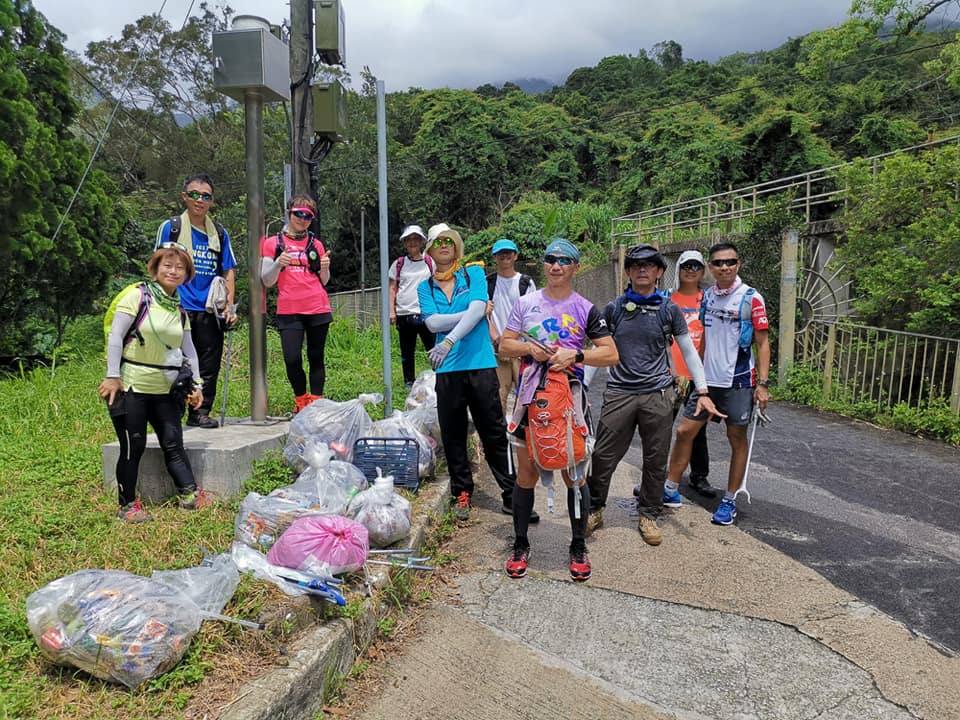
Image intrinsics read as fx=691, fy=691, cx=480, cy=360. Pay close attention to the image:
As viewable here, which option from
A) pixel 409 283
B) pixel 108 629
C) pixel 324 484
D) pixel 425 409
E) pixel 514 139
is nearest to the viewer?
pixel 108 629

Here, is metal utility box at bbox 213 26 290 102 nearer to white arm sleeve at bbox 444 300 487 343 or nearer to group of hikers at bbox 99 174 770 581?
group of hikers at bbox 99 174 770 581

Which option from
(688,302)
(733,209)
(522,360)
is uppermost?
(733,209)

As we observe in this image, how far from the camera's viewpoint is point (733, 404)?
4676mm

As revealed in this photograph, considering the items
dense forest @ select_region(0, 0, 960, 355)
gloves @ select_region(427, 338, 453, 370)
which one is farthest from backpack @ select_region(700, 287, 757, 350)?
dense forest @ select_region(0, 0, 960, 355)

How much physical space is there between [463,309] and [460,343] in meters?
0.23

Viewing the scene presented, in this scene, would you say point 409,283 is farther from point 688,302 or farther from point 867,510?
point 867,510

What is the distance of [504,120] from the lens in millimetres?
32375

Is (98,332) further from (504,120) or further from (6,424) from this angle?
(504,120)

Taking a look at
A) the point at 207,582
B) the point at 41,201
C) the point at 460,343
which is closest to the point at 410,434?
the point at 460,343

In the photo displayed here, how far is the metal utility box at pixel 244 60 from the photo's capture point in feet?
16.5

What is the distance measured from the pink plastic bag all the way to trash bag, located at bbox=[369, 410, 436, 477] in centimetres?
161

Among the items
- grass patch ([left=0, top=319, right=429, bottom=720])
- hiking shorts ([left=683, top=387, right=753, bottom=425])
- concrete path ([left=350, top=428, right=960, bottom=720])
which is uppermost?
hiking shorts ([left=683, top=387, right=753, bottom=425])

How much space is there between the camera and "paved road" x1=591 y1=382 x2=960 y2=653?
376 cm

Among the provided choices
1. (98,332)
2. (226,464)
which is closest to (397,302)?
(226,464)
